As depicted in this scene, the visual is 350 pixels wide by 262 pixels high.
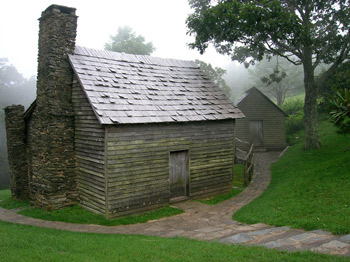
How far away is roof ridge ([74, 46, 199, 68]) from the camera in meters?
13.1

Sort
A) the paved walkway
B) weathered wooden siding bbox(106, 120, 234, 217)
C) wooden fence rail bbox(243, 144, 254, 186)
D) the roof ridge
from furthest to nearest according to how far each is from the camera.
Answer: wooden fence rail bbox(243, 144, 254, 186), the roof ridge, weathered wooden siding bbox(106, 120, 234, 217), the paved walkway

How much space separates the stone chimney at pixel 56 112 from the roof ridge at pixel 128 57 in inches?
25.4

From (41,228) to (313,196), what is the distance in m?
9.53

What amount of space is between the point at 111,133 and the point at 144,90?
2993mm

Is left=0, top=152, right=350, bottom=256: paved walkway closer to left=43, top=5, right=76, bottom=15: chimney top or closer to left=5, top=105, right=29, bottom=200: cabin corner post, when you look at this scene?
left=5, top=105, right=29, bottom=200: cabin corner post

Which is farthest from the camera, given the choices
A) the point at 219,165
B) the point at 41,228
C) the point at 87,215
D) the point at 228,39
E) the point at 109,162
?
the point at 228,39

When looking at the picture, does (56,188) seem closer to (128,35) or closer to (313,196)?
(313,196)

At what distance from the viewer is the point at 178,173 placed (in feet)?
42.7

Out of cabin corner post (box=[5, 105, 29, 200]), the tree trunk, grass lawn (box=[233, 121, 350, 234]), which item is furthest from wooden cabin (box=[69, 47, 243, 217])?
the tree trunk

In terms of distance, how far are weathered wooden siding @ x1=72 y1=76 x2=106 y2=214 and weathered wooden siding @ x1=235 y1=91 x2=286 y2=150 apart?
17.1 metres

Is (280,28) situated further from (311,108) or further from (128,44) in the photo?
(128,44)

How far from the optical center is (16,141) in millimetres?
15086

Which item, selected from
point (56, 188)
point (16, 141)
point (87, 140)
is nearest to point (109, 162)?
point (87, 140)

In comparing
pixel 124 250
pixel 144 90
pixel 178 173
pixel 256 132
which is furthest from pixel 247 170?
pixel 256 132
